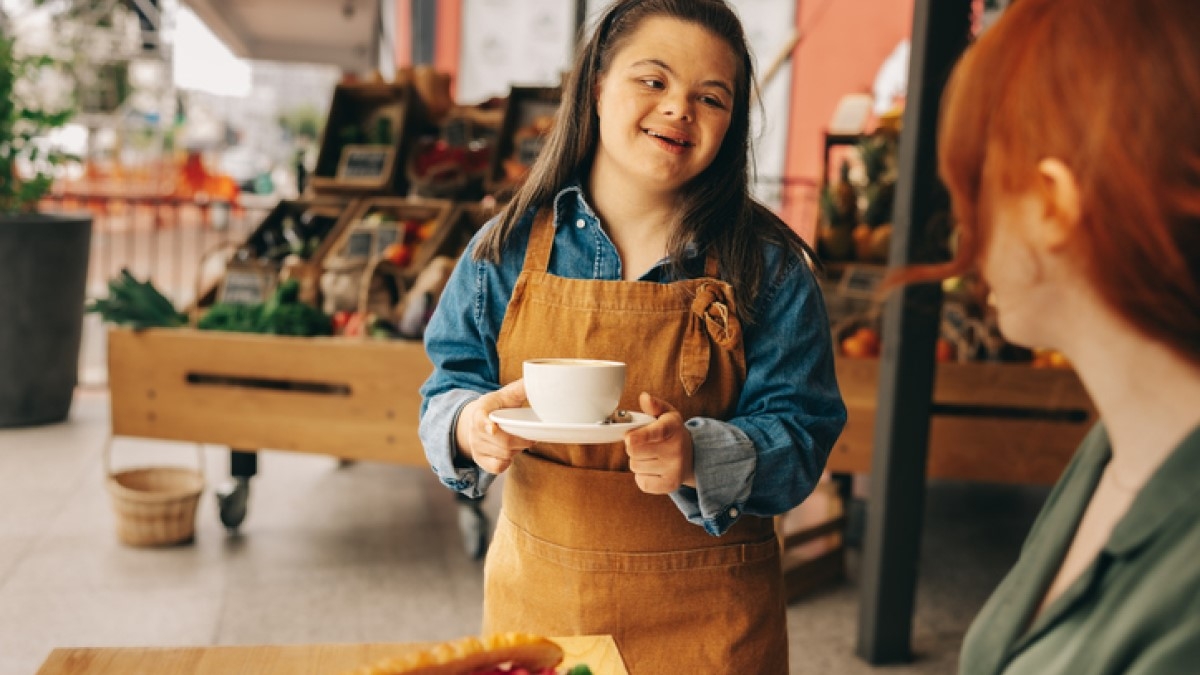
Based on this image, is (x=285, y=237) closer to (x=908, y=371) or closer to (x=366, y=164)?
(x=366, y=164)

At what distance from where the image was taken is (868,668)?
3.34 metres

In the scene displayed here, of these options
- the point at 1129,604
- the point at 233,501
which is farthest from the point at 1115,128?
the point at 233,501

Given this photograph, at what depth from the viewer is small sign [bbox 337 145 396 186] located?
5.03 meters

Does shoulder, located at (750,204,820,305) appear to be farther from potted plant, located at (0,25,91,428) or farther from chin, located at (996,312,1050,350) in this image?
potted plant, located at (0,25,91,428)

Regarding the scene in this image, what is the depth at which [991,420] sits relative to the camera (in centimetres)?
369

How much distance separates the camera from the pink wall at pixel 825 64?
8484 mm

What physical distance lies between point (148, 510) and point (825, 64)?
7454mm

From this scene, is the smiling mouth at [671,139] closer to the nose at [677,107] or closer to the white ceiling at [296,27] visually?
the nose at [677,107]

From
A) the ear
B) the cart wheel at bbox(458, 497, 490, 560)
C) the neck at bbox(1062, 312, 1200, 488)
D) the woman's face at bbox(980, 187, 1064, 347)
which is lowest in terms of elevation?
the cart wheel at bbox(458, 497, 490, 560)

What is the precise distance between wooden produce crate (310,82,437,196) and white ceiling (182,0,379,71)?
10.5 feet

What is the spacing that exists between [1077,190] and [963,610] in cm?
339

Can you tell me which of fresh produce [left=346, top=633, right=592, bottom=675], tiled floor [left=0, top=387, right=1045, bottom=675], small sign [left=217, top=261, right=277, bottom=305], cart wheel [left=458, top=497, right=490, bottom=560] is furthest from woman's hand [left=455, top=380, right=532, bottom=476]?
small sign [left=217, top=261, right=277, bottom=305]

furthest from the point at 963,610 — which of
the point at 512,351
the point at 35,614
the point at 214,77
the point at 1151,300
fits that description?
the point at 214,77

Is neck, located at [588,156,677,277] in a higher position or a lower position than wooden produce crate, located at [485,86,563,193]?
lower
